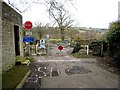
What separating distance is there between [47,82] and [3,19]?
13.3 feet

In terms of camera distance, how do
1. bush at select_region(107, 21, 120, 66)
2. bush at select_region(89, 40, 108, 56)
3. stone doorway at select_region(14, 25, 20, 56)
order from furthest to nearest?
bush at select_region(89, 40, 108, 56)
stone doorway at select_region(14, 25, 20, 56)
bush at select_region(107, 21, 120, 66)

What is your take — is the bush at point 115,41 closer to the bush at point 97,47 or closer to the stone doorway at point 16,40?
the bush at point 97,47

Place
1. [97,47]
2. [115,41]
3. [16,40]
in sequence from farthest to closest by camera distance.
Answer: [97,47], [16,40], [115,41]

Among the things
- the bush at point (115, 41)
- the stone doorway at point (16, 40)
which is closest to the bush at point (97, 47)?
the bush at point (115, 41)

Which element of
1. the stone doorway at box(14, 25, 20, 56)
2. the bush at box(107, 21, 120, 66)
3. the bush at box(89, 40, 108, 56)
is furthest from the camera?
the bush at box(89, 40, 108, 56)

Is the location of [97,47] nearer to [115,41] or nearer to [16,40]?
[115,41]

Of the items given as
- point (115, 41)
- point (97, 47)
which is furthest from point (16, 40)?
point (97, 47)

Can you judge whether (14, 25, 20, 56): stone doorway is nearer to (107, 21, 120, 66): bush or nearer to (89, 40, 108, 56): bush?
(107, 21, 120, 66): bush

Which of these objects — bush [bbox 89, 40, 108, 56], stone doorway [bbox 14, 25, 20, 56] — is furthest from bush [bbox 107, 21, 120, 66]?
stone doorway [bbox 14, 25, 20, 56]

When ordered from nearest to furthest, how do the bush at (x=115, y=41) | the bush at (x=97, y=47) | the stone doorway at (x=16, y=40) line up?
the bush at (x=115, y=41)
the stone doorway at (x=16, y=40)
the bush at (x=97, y=47)

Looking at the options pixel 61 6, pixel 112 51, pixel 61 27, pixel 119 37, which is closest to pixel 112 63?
pixel 112 51

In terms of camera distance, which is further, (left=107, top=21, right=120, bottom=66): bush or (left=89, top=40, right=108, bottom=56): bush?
(left=89, top=40, right=108, bottom=56): bush

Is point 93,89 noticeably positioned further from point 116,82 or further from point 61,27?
point 61,27

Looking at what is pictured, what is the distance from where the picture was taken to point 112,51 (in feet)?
53.9
